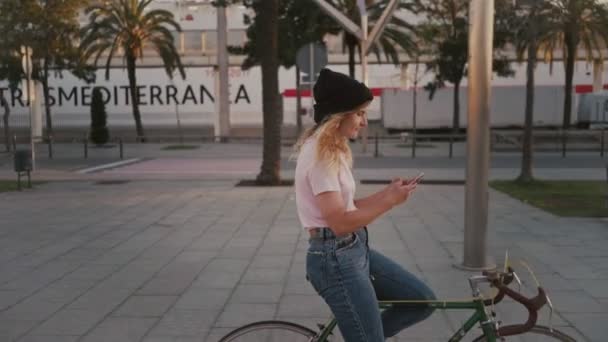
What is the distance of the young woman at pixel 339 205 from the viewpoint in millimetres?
2433

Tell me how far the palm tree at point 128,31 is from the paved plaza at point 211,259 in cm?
1961

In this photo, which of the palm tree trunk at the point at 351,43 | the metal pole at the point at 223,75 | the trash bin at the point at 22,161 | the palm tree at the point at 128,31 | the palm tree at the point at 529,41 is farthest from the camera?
the metal pole at the point at 223,75

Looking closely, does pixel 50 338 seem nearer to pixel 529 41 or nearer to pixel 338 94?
pixel 338 94

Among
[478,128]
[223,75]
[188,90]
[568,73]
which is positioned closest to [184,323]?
[478,128]

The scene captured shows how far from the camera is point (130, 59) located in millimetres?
31938

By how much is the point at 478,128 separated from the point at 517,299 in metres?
3.74

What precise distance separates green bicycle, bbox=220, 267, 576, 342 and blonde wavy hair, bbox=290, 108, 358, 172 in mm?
691

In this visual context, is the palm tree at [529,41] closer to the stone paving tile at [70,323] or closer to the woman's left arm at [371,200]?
the stone paving tile at [70,323]

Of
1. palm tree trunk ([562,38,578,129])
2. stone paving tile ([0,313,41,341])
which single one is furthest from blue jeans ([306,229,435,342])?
palm tree trunk ([562,38,578,129])

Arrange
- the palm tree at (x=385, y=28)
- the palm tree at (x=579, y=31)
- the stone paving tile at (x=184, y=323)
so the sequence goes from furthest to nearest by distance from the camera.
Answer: the palm tree at (x=385, y=28), the palm tree at (x=579, y=31), the stone paving tile at (x=184, y=323)

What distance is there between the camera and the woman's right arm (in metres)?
2.42

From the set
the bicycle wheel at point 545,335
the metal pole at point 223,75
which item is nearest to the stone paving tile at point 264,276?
the bicycle wheel at point 545,335

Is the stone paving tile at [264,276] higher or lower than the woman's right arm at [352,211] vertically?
lower

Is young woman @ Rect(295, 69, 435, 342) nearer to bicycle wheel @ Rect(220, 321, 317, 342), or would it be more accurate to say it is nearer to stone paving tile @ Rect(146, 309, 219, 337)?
bicycle wheel @ Rect(220, 321, 317, 342)
